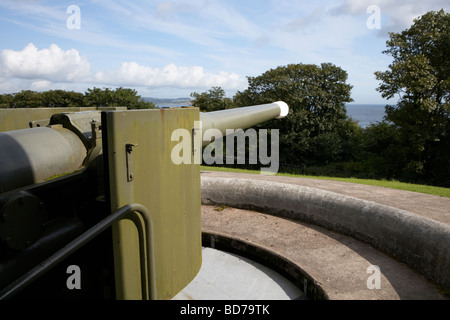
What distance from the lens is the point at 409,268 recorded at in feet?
11.5

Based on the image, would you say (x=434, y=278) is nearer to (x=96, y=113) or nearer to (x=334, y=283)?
(x=334, y=283)

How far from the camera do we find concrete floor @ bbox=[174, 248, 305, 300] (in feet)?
11.1

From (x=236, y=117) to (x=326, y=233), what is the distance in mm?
1950

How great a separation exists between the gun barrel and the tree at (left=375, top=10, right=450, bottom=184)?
1081cm

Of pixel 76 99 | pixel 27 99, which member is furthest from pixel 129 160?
pixel 27 99

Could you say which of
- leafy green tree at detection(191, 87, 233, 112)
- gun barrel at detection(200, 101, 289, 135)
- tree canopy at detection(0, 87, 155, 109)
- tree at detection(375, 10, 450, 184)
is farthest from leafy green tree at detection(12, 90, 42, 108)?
gun barrel at detection(200, 101, 289, 135)

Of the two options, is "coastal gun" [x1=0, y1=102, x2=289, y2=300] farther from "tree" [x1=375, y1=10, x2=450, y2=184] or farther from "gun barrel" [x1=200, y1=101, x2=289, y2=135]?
"tree" [x1=375, y1=10, x2=450, y2=184]

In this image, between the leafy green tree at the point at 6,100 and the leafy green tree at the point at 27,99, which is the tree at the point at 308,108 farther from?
the leafy green tree at the point at 6,100

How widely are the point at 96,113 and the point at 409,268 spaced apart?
337cm

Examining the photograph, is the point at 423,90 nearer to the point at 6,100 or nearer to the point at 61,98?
the point at 61,98

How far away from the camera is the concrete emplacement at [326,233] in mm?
3172

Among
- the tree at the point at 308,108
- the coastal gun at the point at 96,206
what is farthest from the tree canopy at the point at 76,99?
the coastal gun at the point at 96,206

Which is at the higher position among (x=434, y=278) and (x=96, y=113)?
(x=96, y=113)

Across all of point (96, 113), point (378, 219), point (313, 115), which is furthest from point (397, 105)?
point (96, 113)
